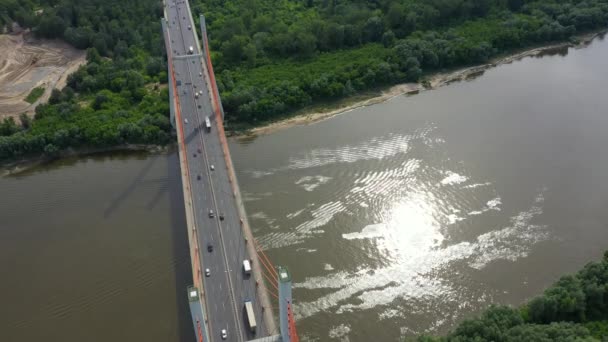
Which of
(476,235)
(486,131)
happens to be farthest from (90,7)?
(476,235)

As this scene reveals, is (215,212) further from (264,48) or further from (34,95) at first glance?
(264,48)

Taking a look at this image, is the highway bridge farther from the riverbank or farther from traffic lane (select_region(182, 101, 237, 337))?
the riverbank

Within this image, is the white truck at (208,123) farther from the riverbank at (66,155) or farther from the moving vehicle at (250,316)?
the moving vehicle at (250,316)

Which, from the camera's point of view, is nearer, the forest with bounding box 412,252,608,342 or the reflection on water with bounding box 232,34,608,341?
the forest with bounding box 412,252,608,342

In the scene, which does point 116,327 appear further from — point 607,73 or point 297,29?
point 607,73

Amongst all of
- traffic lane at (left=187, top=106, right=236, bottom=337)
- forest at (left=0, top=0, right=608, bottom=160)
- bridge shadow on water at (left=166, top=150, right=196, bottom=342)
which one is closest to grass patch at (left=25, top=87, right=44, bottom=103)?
forest at (left=0, top=0, right=608, bottom=160)

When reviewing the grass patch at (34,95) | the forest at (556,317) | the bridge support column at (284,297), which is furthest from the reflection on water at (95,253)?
the forest at (556,317)
